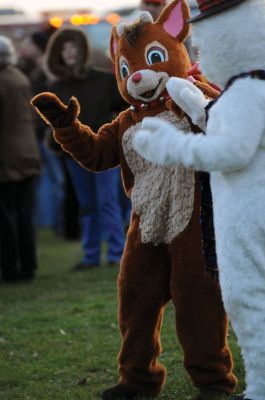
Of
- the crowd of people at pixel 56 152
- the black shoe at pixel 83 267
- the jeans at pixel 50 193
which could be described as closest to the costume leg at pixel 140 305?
the crowd of people at pixel 56 152

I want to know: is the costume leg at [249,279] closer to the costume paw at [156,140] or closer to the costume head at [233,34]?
the costume paw at [156,140]

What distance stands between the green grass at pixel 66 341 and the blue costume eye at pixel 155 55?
5.65ft

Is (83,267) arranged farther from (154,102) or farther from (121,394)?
(154,102)

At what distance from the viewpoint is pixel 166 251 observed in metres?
4.95

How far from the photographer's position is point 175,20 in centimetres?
504

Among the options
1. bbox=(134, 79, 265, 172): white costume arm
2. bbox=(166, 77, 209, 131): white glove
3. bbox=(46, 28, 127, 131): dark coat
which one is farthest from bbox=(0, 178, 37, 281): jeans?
bbox=(134, 79, 265, 172): white costume arm

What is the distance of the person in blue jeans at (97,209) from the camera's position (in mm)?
9453

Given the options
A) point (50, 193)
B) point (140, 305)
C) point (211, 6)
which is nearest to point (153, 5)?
point (140, 305)

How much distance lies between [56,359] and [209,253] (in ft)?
6.25

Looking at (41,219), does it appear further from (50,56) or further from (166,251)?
(166,251)

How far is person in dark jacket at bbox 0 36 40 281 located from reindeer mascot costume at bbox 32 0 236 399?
4381mm

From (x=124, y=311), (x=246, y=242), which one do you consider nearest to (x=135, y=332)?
(x=124, y=311)

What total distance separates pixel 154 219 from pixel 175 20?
1.00 metres

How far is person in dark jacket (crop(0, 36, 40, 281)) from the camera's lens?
945cm
